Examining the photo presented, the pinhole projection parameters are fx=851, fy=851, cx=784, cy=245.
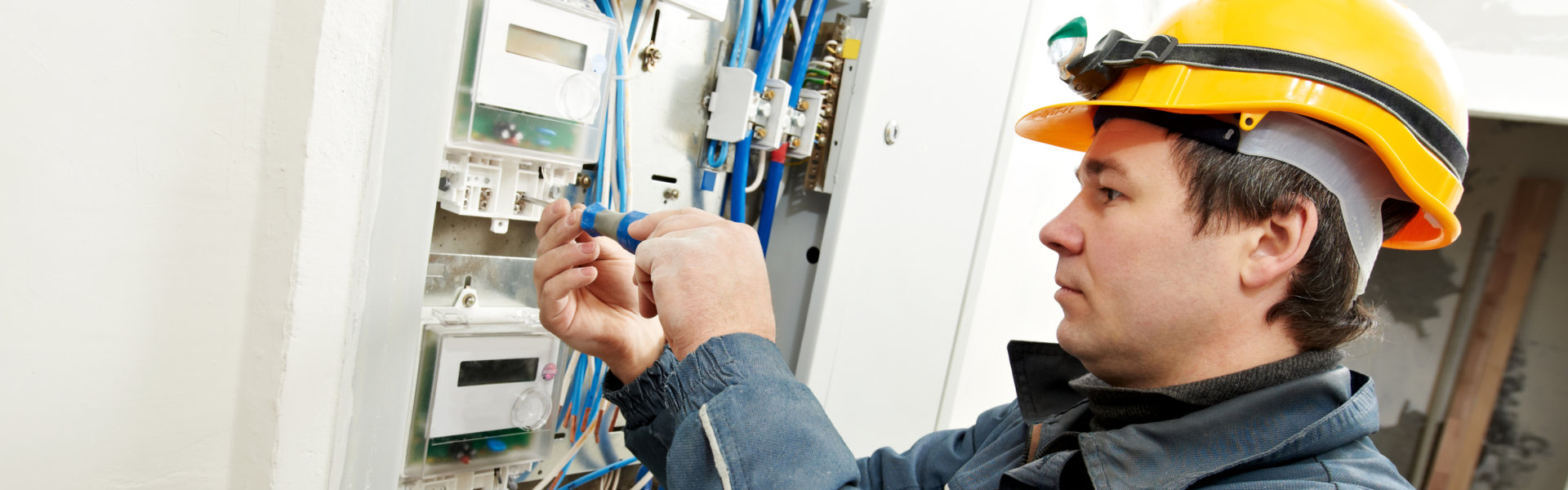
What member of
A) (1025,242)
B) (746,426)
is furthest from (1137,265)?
(1025,242)

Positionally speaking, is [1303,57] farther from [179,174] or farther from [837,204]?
[179,174]

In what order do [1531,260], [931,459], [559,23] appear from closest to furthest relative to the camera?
[559,23] → [931,459] → [1531,260]

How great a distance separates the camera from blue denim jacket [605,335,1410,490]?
2.18 ft

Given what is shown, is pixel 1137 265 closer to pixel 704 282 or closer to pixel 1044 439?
pixel 1044 439

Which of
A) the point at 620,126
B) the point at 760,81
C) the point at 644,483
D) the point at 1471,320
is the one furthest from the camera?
the point at 1471,320

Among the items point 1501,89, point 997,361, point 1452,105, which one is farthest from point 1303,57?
point 1501,89

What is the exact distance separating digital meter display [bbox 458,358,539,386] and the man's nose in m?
0.60

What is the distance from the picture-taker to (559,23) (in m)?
0.90

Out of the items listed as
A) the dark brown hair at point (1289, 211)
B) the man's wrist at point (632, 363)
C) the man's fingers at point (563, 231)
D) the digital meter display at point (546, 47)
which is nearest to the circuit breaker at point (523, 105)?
the digital meter display at point (546, 47)

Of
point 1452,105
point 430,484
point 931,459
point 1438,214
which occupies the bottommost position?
point 430,484

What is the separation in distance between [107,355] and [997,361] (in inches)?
74.5

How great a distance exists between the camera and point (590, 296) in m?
0.93

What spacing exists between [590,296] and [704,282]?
262 millimetres

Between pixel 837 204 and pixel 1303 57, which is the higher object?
pixel 1303 57
